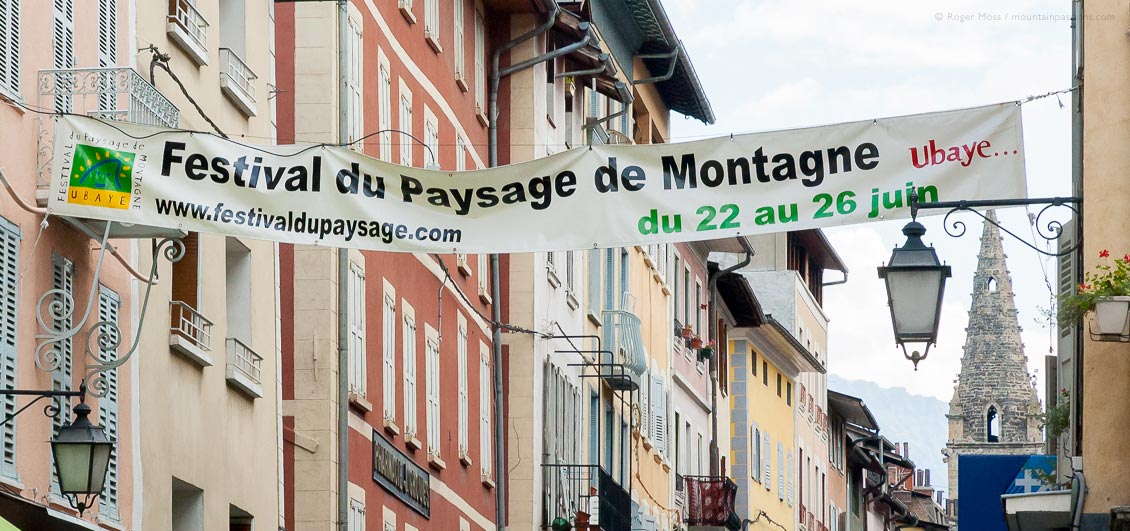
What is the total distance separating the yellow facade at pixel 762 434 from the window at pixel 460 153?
28.9 m

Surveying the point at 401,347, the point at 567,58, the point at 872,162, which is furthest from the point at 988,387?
the point at 872,162

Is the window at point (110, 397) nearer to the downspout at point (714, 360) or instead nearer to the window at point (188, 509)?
the window at point (188, 509)

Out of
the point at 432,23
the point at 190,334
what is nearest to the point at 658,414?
the point at 432,23

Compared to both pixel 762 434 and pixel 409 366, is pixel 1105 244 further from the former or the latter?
pixel 762 434

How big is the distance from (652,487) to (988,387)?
97331 mm

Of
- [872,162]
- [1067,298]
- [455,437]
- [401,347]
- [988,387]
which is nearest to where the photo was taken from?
[872,162]

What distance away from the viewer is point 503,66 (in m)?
33.7

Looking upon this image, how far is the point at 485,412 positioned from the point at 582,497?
408cm

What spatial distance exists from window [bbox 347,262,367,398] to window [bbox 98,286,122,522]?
23.6 ft

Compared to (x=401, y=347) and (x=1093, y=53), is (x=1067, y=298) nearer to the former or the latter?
(x=1093, y=53)


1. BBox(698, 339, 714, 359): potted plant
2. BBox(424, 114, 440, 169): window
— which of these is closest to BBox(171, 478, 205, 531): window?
BBox(424, 114, 440, 169): window

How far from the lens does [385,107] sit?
86.5 feet

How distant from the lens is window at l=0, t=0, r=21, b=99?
14678 mm

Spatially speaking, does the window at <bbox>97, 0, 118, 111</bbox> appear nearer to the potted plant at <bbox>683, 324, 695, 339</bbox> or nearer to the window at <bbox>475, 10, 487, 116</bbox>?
the window at <bbox>475, 10, 487, 116</bbox>
